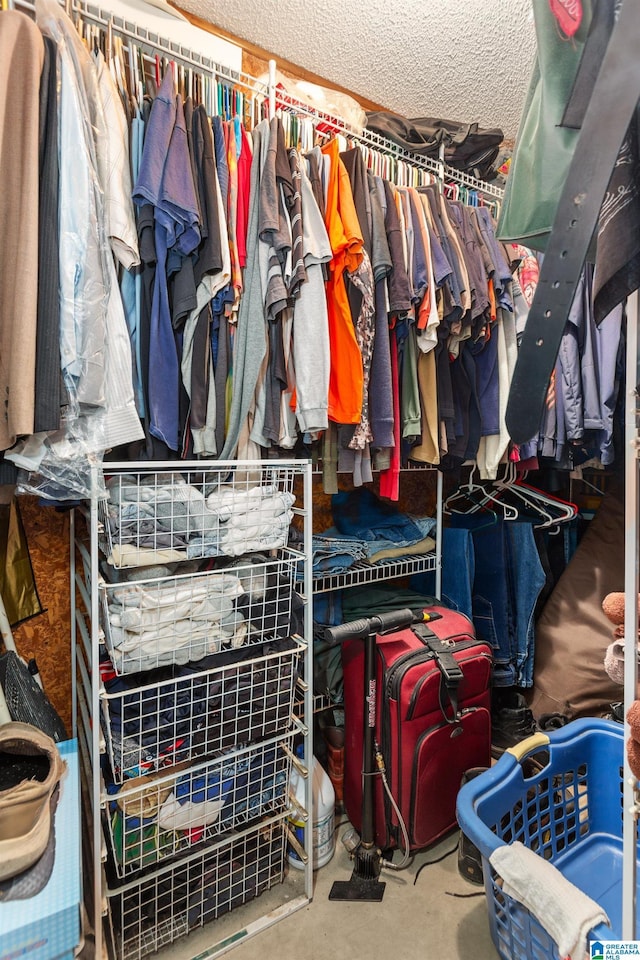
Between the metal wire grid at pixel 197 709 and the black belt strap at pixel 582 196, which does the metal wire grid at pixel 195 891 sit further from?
the black belt strap at pixel 582 196

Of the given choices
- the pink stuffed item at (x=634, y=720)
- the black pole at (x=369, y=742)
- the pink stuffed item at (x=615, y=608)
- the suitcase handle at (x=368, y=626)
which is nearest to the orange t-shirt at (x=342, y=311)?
the suitcase handle at (x=368, y=626)

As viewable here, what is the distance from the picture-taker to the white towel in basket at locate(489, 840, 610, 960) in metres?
0.85

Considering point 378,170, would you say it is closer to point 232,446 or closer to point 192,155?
point 192,155

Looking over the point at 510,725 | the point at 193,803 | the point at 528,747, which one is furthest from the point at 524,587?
the point at 193,803

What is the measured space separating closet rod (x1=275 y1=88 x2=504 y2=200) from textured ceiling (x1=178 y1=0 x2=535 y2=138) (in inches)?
12.0

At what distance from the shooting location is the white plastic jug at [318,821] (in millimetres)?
1514

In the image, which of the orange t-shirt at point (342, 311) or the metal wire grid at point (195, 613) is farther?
the orange t-shirt at point (342, 311)

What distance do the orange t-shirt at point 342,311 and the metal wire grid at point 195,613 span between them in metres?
0.45

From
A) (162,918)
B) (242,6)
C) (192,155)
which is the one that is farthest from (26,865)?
(242,6)

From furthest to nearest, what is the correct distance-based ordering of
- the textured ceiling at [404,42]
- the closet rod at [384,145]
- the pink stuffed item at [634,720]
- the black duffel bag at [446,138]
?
1. the black duffel bag at [446,138]
2. the textured ceiling at [404,42]
3. the closet rod at [384,145]
4. the pink stuffed item at [634,720]

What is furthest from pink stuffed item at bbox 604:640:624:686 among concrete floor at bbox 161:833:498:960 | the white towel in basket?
concrete floor at bbox 161:833:498:960

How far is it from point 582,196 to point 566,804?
5.17 ft

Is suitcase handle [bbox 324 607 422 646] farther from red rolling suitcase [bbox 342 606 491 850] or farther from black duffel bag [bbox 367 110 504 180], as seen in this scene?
black duffel bag [bbox 367 110 504 180]

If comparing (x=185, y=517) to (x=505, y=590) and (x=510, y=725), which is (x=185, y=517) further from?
(x=510, y=725)
